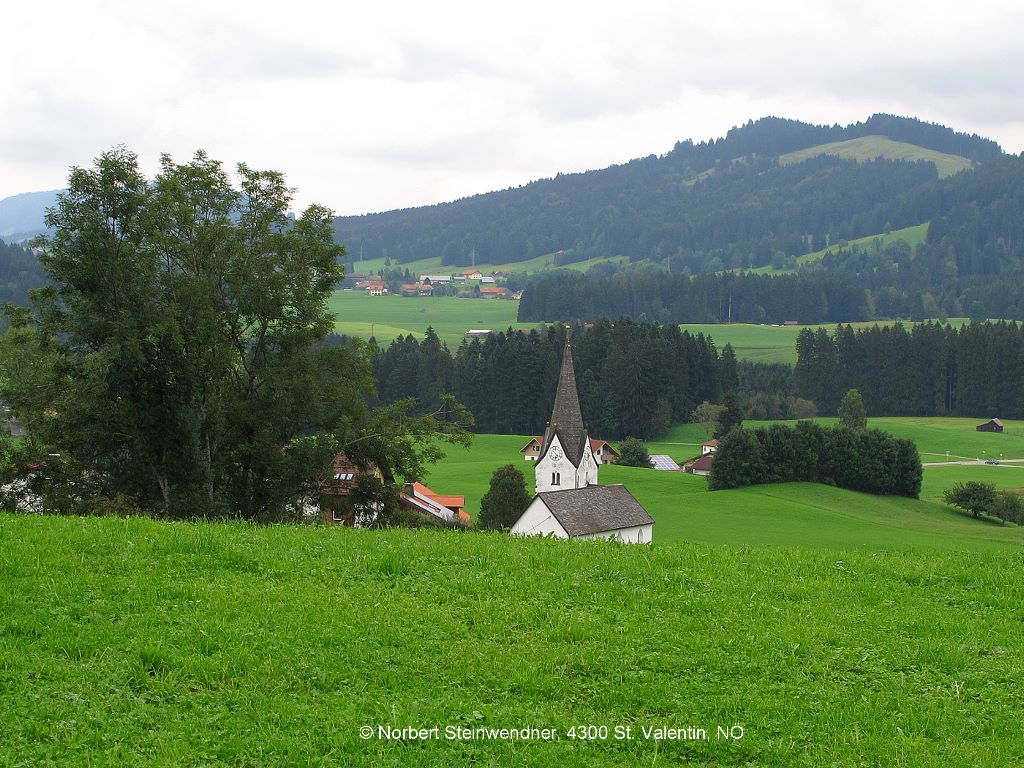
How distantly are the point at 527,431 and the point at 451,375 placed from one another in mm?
13133

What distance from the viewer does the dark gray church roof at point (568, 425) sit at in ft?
182

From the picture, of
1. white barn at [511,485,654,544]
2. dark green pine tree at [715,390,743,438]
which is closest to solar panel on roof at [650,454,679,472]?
dark green pine tree at [715,390,743,438]

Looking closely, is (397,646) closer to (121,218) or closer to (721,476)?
(121,218)

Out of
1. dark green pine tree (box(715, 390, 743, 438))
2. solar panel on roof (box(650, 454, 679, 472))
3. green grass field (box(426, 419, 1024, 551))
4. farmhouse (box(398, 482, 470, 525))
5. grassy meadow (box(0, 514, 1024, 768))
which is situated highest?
grassy meadow (box(0, 514, 1024, 768))

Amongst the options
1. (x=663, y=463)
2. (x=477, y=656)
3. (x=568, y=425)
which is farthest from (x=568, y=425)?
(x=477, y=656)

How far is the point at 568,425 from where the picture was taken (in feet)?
183

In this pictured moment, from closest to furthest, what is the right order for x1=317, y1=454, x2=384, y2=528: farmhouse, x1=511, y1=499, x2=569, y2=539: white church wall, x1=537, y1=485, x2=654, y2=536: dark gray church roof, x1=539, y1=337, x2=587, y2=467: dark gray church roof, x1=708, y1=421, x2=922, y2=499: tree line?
x1=317, y1=454, x2=384, y2=528: farmhouse < x1=537, y1=485, x2=654, y2=536: dark gray church roof < x1=511, y1=499, x2=569, y2=539: white church wall < x1=539, y1=337, x2=587, y2=467: dark gray church roof < x1=708, y1=421, x2=922, y2=499: tree line

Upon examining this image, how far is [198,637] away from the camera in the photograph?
869cm

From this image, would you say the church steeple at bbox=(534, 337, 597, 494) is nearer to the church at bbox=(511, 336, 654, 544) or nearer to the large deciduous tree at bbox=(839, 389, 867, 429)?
the church at bbox=(511, 336, 654, 544)

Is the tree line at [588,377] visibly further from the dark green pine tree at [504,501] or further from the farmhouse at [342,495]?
the farmhouse at [342,495]

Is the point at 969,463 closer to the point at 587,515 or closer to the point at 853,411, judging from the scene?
the point at 853,411

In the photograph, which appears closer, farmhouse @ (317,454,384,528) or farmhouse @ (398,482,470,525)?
farmhouse @ (317,454,384,528)

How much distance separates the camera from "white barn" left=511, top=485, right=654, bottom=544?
43.4m

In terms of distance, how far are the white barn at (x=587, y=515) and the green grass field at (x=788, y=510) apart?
3.79 meters
